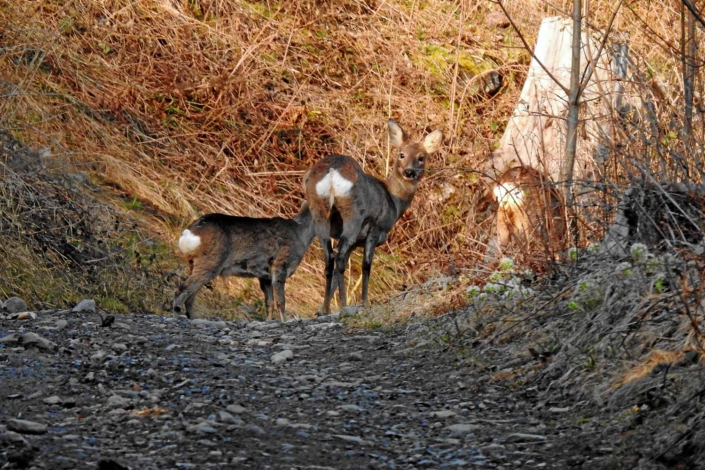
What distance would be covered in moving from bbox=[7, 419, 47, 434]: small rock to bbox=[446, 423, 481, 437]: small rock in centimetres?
175

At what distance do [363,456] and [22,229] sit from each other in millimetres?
5894

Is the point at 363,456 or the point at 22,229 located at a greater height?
the point at 22,229

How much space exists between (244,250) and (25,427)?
563 centimetres

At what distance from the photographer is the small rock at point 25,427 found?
13.9 feet

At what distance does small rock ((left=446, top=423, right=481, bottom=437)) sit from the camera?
4.65 meters

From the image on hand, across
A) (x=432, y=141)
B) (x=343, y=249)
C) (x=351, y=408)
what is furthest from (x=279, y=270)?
(x=351, y=408)

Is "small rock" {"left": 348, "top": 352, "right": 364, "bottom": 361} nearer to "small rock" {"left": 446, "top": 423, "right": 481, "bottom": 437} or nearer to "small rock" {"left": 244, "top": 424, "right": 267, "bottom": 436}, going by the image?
"small rock" {"left": 446, "top": 423, "right": 481, "bottom": 437}

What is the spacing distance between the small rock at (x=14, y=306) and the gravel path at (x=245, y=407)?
0.88 metres

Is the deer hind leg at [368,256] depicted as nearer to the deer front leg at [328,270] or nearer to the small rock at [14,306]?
the deer front leg at [328,270]

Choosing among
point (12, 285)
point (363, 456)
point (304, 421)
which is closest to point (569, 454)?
point (363, 456)

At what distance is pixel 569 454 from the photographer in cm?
425

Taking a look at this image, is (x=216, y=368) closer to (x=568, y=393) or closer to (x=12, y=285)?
(x=568, y=393)

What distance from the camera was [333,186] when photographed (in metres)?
9.66

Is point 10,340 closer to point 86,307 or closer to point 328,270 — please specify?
point 86,307
